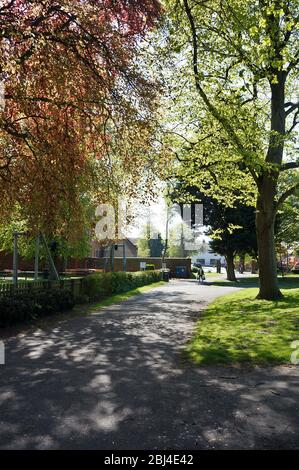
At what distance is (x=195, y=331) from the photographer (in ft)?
40.2

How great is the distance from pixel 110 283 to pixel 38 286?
914 centimetres

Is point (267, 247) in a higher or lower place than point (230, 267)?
higher

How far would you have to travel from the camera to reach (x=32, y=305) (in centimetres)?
1347

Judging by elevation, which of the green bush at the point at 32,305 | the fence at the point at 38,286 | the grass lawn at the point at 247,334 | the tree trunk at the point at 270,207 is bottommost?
the grass lawn at the point at 247,334

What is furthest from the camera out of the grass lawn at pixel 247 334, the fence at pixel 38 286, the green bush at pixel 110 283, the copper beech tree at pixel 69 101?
the green bush at pixel 110 283

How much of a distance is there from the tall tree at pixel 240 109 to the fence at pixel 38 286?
7.98m

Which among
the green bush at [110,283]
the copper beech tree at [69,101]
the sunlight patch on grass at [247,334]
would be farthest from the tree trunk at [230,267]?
the copper beech tree at [69,101]

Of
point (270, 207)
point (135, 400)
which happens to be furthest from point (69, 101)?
point (270, 207)

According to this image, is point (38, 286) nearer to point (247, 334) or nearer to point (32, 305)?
point (32, 305)

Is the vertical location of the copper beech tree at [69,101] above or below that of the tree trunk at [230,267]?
above

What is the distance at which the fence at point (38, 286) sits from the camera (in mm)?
13800

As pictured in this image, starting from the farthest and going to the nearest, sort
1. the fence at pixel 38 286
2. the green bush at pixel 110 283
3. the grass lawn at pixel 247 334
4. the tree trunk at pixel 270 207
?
the green bush at pixel 110 283, the tree trunk at pixel 270 207, the fence at pixel 38 286, the grass lawn at pixel 247 334

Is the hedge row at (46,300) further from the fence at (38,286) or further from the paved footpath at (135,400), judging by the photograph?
the paved footpath at (135,400)

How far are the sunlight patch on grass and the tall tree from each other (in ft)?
11.4
